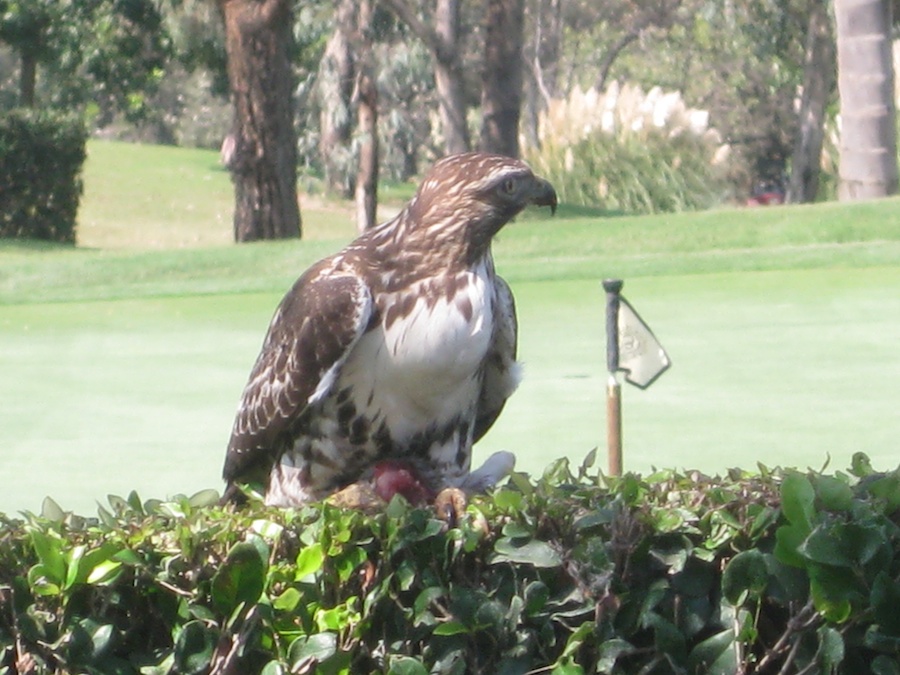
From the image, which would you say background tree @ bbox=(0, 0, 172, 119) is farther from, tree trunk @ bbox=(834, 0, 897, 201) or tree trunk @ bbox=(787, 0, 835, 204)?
tree trunk @ bbox=(834, 0, 897, 201)

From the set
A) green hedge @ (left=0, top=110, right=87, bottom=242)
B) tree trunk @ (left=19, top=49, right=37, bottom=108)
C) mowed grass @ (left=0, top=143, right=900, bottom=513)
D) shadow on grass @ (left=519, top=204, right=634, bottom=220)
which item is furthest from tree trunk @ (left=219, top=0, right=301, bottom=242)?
tree trunk @ (left=19, top=49, right=37, bottom=108)

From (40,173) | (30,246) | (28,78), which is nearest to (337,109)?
(28,78)

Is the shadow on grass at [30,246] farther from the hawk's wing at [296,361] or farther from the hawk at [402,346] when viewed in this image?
the hawk at [402,346]

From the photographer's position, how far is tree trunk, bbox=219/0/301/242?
17.5 metres

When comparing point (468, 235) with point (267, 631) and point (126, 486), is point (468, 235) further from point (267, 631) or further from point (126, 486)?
point (126, 486)

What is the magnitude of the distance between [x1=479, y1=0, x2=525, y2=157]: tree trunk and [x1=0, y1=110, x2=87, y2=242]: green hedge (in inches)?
234

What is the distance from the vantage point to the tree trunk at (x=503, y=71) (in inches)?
957

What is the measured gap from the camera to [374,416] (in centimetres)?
403

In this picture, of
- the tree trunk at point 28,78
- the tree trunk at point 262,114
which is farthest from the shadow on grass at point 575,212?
the tree trunk at point 28,78

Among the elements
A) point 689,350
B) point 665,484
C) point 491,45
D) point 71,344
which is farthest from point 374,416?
point 491,45

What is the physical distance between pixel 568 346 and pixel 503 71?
56.2 feet

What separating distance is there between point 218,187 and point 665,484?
31811mm

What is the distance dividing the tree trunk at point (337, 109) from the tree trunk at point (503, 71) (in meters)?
8.20

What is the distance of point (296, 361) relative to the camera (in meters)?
4.08
